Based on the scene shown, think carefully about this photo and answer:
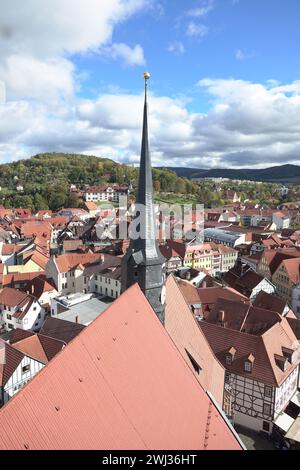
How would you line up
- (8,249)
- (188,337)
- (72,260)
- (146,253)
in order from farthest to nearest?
(8,249), (72,260), (188,337), (146,253)

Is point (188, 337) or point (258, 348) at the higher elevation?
point (188, 337)

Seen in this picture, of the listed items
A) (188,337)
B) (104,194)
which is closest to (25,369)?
(188,337)

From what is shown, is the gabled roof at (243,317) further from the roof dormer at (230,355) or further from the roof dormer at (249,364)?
the roof dormer at (249,364)

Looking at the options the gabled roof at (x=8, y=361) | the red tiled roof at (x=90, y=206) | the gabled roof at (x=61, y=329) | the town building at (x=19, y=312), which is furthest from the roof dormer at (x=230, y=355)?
the red tiled roof at (x=90, y=206)

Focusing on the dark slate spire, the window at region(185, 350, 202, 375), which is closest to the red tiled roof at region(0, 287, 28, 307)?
the window at region(185, 350, 202, 375)

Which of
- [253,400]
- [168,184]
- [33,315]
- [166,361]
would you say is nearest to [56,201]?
[168,184]

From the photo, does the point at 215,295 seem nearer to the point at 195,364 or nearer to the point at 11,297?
the point at 11,297

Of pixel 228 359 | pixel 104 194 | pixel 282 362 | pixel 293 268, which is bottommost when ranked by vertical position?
pixel 228 359
